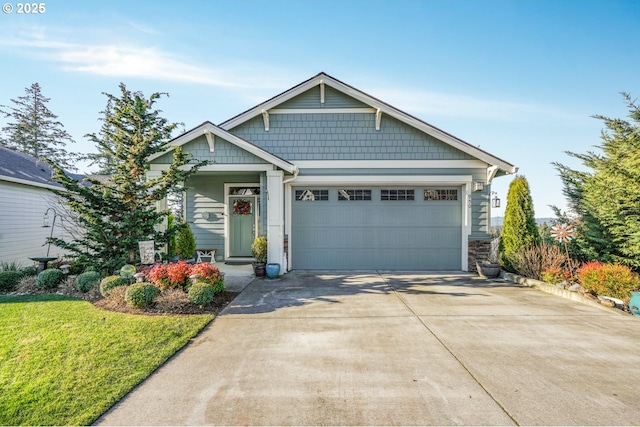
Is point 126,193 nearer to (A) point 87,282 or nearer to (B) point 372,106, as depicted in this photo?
(A) point 87,282

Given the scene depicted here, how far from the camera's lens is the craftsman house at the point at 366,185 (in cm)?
899

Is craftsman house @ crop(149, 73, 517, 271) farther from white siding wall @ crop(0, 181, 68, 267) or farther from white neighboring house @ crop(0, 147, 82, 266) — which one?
white siding wall @ crop(0, 181, 68, 267)

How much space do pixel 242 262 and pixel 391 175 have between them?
5.43 metres

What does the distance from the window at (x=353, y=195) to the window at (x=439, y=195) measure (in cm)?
184

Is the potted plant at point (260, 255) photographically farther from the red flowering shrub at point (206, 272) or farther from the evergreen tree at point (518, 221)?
the evergreen tree at point (518, 221)

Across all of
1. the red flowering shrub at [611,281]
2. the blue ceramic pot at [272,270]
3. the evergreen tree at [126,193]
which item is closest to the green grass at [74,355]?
the evergreen tree at [126,193]

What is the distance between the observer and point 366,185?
9141mm

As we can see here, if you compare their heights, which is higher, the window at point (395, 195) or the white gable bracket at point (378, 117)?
the white gable bracket at point (378, 117)

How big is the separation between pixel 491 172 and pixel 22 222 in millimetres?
15152

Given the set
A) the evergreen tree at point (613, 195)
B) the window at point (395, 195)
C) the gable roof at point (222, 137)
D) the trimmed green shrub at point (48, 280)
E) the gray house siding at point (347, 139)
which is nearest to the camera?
the trimmed green shrub at point (48, 280)

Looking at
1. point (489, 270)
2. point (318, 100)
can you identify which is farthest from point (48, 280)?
point (489, 270)

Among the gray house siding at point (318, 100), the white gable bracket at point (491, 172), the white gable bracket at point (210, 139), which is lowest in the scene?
the white gable bracket at point (491, 172)

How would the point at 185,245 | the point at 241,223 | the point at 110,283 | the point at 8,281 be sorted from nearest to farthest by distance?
the point at 110,283 → the point at 8,281 → the point at 185,245 → the point at 241,223

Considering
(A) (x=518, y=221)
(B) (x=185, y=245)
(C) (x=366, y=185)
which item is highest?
(C) (x=366, y=185)
